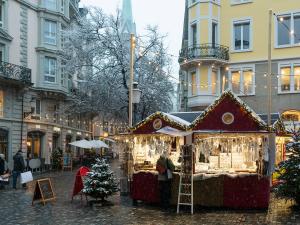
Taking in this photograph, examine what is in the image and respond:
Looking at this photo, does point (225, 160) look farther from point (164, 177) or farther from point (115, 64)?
point (115, 64)

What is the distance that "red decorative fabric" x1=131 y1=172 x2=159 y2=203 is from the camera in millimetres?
16062

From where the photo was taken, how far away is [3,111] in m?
34.3

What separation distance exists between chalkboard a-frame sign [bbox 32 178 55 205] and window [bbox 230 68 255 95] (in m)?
17.8

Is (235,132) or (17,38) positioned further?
(17,38)

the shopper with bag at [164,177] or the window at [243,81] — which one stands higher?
the window at [243,81]

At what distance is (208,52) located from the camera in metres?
31.8

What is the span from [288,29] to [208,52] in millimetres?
5163

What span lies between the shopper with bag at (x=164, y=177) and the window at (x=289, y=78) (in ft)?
56.7

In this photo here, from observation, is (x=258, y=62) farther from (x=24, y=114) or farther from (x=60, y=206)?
(x=60, y=206)

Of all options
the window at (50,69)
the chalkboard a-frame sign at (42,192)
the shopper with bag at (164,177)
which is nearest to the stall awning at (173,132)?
the shopper with bag at (164,177)

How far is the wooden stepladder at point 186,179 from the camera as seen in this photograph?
14.9 meters

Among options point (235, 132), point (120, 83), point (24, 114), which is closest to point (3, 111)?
point (24, 114)

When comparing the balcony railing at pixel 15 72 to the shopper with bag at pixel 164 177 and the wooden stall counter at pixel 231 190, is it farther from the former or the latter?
the wooden stall counter at pixel 231 190

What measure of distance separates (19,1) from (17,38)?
280 centimetres
